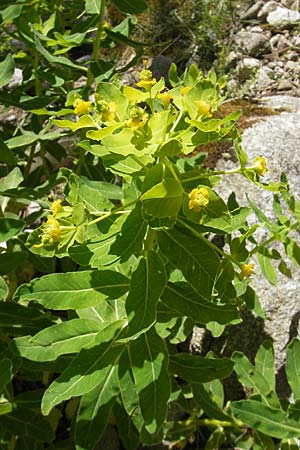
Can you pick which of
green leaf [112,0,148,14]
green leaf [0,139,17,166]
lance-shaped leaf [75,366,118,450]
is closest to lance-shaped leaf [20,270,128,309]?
lance-shaped leaf [75,366,118,450]

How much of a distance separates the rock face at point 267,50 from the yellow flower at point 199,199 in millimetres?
2812

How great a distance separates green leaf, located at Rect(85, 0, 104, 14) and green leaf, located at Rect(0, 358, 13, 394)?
55.0 inches

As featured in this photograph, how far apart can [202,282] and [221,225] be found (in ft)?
0.76

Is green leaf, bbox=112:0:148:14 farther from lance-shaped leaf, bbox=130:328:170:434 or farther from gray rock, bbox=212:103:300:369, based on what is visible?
lance-shaped leaf, bbox=130:328:170:434

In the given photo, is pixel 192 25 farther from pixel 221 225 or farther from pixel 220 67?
pixel 221 225

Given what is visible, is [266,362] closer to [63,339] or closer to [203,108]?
[63,339]

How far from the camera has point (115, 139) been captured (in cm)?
147

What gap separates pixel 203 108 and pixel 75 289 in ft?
2.09

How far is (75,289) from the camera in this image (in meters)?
1.73

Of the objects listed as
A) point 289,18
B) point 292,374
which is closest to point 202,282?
point 292,374

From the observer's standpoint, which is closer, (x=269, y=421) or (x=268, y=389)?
(x=269, y=421)

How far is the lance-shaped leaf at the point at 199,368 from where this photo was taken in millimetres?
2051

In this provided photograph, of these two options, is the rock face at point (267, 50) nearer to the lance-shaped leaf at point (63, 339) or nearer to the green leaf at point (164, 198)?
the lance-shaped leaf at point (63, 339)

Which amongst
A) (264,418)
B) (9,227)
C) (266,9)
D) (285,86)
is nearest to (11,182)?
(9,227)
